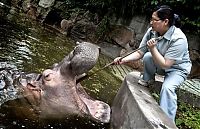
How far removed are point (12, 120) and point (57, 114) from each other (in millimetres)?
475

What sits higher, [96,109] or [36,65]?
[96,109]

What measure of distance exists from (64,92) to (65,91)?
2 cm

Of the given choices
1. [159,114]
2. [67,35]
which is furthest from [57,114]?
[67,35]

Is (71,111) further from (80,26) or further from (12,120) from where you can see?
(80,26)

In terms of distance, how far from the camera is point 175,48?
155 inches

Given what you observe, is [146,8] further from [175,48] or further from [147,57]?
[175,48]

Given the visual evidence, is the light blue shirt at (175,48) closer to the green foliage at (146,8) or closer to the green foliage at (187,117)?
the green foliage at (187,117)

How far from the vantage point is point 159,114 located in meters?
3.41

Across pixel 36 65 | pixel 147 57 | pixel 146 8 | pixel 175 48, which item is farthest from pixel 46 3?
pixel 175 48

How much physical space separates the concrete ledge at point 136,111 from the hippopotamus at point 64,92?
201mm

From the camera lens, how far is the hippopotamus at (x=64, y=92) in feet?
11.7

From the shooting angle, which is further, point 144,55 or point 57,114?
point 144,55

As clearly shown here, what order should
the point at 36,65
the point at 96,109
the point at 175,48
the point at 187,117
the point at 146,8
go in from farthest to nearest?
the point at 146,8 < the point at 36,65 < the point at 187,117 < the point at 175,48 < the point at 96,109

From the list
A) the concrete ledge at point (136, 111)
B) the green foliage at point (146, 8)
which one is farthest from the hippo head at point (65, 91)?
the green foliage at point (146, 8)
